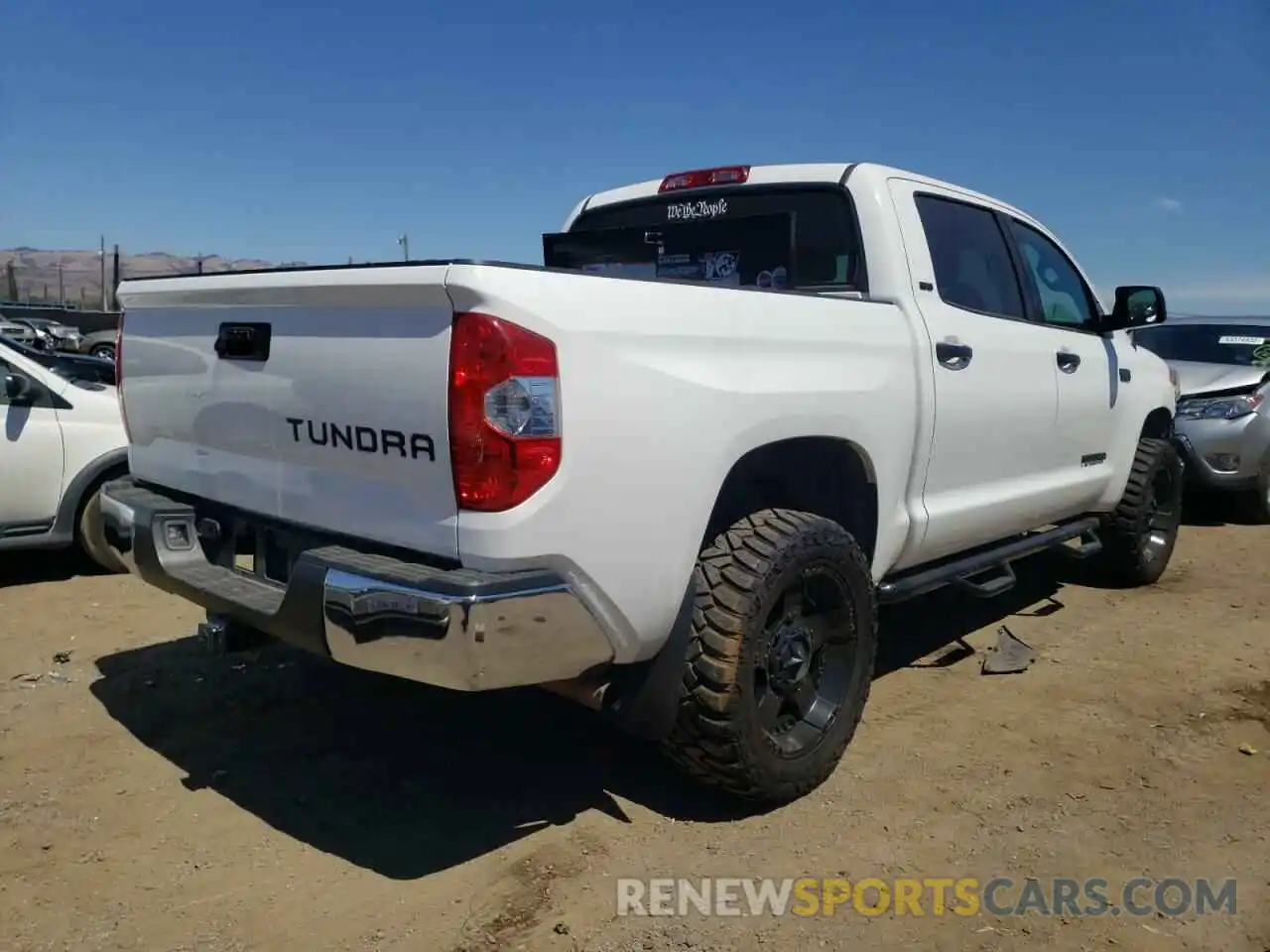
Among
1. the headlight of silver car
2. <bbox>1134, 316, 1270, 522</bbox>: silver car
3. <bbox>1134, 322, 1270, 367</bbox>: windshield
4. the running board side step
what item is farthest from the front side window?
<bbox>1134, 322, 1270, 367</bbox>: windshield

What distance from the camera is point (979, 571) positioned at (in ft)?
14.5

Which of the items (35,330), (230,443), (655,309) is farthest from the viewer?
(35,330)

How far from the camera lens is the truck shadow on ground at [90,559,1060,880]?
3209 millimetres

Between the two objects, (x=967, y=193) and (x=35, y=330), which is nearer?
(x=967, y=193)

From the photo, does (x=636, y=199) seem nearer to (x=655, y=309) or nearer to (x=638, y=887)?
(x=655, y=309)

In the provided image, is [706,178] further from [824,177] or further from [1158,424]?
[1158,424]

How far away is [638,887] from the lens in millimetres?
2875

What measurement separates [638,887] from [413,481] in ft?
4.22

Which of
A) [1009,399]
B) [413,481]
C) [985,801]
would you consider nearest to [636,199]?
[1009,399]

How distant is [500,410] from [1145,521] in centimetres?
483

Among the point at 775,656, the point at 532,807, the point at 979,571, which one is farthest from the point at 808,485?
the point at 532,807

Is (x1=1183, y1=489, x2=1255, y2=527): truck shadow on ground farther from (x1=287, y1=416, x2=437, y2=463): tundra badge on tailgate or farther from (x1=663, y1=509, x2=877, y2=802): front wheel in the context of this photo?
(x1=287, y1=416, x2=437, y2=463): tundra badge on tailgate

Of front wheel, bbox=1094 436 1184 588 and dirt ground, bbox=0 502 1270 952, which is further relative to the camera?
front wheel, bbox=1094 436 1184 588

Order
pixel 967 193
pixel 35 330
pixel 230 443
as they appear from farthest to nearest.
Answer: pixel 35 330
pixel 967 193
pixel 230 443
